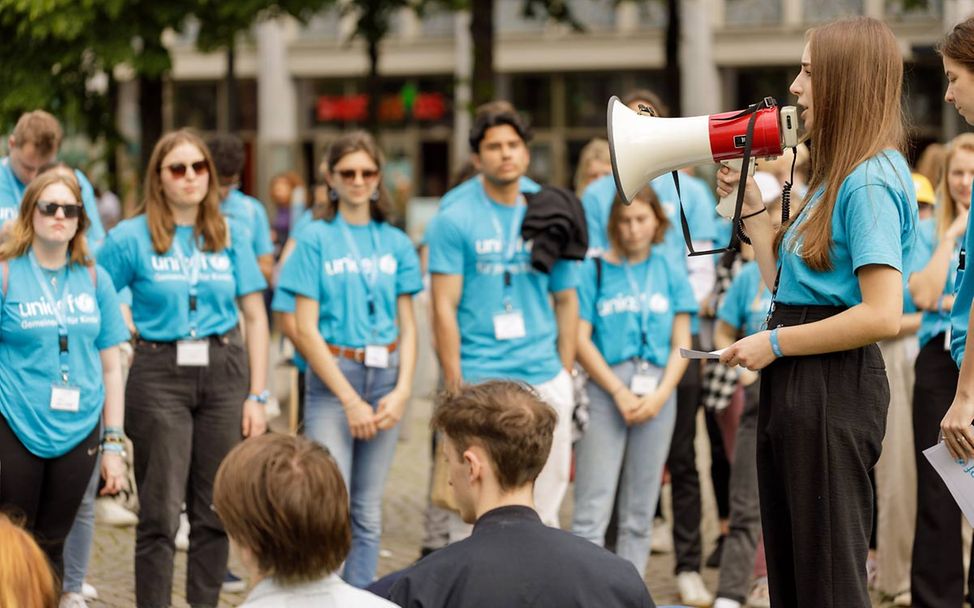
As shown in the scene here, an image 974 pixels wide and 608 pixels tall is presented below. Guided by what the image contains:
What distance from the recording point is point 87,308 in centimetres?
570

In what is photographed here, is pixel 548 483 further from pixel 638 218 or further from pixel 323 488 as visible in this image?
pixel 323 488

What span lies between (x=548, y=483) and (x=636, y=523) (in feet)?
1.56

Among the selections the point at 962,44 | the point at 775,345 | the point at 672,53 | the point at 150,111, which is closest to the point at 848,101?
the point at 962,44

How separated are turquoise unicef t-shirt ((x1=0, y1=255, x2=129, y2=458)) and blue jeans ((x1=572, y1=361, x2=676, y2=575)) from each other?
2247 mm

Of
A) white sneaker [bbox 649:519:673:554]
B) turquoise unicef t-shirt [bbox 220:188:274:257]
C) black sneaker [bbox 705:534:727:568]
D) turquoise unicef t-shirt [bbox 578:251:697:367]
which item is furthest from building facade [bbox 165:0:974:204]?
turquoise unicef t-shirt [bbox 578:251:697:367]

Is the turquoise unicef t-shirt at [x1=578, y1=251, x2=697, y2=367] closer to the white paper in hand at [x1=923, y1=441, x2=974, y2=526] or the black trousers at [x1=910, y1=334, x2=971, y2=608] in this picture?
the black trousers at [x1=910, y1=334, x2=971, y2=608]

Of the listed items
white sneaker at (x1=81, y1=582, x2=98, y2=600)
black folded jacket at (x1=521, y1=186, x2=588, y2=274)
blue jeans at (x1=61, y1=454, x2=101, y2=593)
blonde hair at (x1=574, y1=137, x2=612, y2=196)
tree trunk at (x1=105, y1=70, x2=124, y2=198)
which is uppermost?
tree trunk at (x1=105, y1=70, x2=124, y2=198)

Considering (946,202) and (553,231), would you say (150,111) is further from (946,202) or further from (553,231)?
(946,202)

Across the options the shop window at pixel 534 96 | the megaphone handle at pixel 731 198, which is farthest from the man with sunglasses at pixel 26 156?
the shop window at pixel 534 96

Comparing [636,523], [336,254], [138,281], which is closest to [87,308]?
[138,281]

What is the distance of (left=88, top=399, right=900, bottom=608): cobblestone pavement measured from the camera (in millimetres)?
6992

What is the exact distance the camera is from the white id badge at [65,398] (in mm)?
5563

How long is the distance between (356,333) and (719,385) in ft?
6.72

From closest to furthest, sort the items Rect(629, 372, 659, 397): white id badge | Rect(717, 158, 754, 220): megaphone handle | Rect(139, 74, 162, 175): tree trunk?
Rect(717, 158, 754, 220): megaphone handle < Rect(629, 372, 659, 397): white id badge < Rect(139, 74, 162, 175): tree trunk
